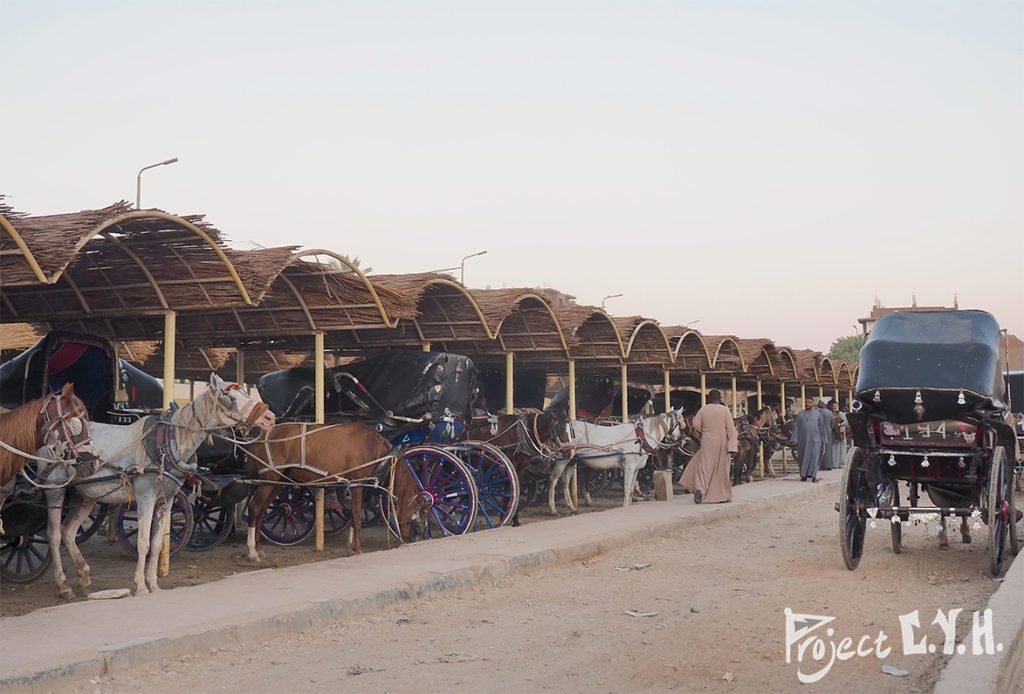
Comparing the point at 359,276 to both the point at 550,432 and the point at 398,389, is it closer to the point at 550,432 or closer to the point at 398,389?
the point at 398,389

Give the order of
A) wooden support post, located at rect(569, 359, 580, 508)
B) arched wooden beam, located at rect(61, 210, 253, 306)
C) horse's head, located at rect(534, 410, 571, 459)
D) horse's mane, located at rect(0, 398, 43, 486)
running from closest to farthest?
horse's mane, located at rect(0, 398, 43, 486), arched wooden beam, located at rect(61, 210, 253, 306), horse's head, located at rect(534, 410, 571, 459), wooden support post, located at rect(569, 359, 580, 508)

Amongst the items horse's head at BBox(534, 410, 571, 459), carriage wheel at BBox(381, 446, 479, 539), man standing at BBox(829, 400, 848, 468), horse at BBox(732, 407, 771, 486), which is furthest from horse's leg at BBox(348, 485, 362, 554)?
man standing at BBox(829, 400, 848, 468)

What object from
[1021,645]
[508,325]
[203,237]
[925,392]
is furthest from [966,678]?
[508,325]

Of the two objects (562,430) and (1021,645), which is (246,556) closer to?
(562,430)

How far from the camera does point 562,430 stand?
16.0 meters

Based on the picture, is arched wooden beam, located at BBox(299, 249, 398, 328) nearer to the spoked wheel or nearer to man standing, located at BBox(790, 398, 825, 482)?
the spoked wheel

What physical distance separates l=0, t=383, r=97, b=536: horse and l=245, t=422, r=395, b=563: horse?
3.09m

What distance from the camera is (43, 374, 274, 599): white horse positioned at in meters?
8.80

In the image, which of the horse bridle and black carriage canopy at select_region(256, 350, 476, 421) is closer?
the horse bridle

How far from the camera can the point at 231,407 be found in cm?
923

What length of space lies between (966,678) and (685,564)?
18.1ft

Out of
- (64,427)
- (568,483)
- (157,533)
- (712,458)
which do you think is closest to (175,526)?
(157,533)

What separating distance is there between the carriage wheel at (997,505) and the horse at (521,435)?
21.7ft

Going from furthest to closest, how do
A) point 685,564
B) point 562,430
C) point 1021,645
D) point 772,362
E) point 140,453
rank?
1. point 772,362
2. point 562,430
3. point 685,564
4. point 140,453
5. point 1021,645
